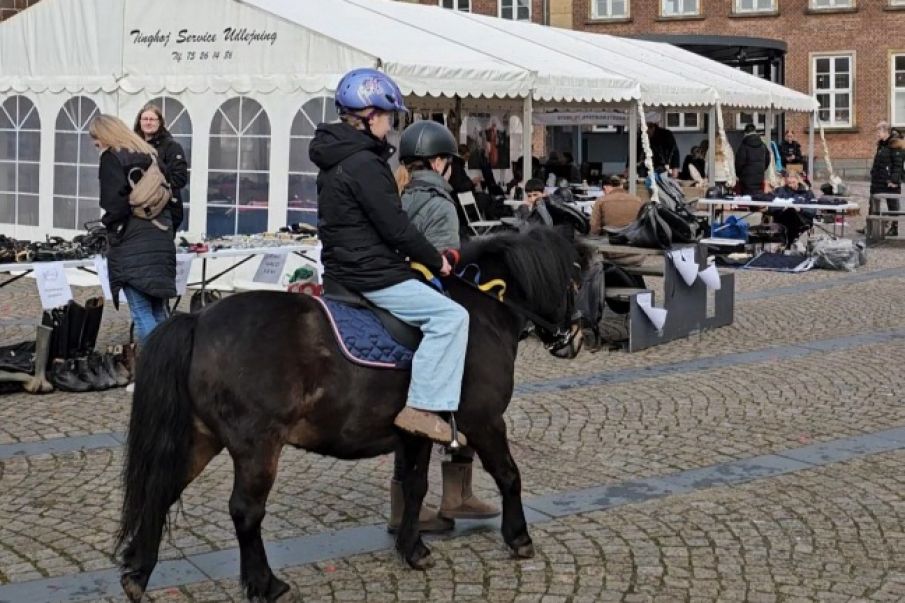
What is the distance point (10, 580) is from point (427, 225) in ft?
7.51

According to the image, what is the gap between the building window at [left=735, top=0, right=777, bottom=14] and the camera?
41.7m

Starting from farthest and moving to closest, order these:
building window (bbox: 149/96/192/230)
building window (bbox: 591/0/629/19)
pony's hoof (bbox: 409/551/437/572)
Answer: building window (bbox: 591/0/629/19) < building window (bbox: 149/96/192/230) < pony's hoof (bbox: 409/551/437/572)

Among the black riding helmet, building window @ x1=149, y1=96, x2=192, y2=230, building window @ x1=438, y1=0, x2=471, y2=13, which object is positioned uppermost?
building window @ x1=438, y1=0, x2=471, y2=13

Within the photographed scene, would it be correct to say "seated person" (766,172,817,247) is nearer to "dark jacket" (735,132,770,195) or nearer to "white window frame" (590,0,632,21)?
"dark jacket" (735,132,770,195)

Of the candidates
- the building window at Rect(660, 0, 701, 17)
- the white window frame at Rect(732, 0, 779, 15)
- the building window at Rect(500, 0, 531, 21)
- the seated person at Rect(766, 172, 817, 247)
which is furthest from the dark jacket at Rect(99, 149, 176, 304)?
the building window at Rect(500, 0, 531, 21)

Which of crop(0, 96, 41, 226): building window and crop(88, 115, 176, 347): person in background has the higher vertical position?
crop(0, 96, 41, 226): building window

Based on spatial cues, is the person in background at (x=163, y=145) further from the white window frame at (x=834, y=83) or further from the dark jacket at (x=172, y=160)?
the white window frame at (x=834, y=83)

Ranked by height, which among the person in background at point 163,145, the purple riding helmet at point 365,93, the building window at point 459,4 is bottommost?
the purple riding helmet at point 365,93

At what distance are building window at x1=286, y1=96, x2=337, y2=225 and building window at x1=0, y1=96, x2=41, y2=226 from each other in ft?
14.4

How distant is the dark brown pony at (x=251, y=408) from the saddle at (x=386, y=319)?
138 mm

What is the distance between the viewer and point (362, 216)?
15.9ft

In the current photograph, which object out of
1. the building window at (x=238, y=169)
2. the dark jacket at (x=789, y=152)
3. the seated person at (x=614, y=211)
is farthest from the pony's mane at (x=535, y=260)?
the dark jacket at (x=789, y=152)

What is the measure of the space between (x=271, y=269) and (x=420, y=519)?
23.4ft

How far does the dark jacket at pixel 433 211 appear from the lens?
18.1 feet
